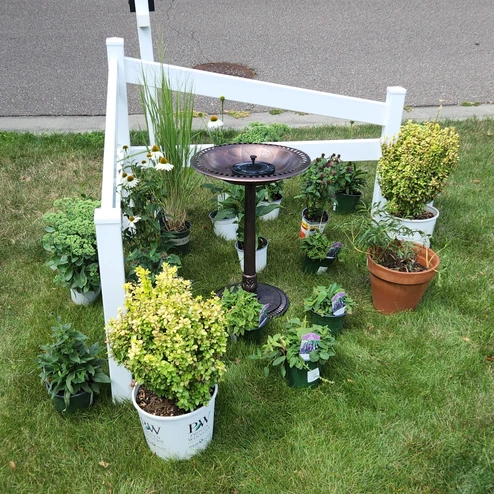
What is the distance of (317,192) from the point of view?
378cm

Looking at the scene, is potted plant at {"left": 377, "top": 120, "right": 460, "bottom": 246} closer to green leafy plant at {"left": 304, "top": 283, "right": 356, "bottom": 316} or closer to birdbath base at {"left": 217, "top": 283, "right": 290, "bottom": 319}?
green leafy plant at {"left": 304, "top": 283, "right": 356, "bottom": 316}

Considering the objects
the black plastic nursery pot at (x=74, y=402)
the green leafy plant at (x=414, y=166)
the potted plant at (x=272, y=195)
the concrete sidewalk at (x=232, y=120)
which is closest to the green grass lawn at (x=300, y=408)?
the black plastic nursery pot at (x=74, y=402)

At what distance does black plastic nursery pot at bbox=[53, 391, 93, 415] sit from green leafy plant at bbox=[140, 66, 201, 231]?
155cm

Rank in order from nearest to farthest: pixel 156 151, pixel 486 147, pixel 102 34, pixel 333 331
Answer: pixel 333 331, pixel 156 151, pixel 486 147, pixel 102 34

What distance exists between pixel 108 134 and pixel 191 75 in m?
1.13

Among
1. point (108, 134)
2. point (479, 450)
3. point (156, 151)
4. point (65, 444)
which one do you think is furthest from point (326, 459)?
point (156, 151)

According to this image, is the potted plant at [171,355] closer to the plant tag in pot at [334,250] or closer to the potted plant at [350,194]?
the plant tag in pot at [334,250]

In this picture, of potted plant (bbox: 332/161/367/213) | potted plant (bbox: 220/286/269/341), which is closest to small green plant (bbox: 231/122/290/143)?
potted plant (bbox: 332/161/367/213)

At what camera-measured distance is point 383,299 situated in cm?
331

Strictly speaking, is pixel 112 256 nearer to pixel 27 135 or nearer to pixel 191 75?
pixel 191 75

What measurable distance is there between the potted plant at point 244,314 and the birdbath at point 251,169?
0.22m

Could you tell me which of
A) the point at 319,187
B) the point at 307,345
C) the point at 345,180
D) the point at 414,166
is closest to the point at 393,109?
the point at 414,166

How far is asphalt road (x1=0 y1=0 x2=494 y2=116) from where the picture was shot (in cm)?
749

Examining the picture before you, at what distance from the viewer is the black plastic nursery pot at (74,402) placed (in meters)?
2.59
